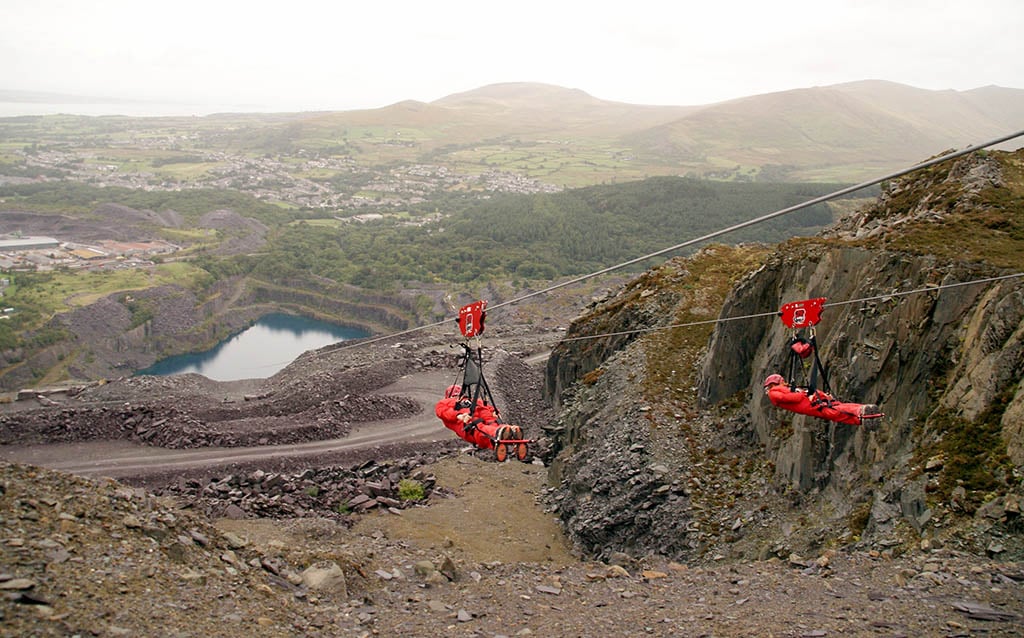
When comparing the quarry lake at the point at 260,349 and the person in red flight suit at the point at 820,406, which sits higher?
the person in red flight suit at the point at 820,406

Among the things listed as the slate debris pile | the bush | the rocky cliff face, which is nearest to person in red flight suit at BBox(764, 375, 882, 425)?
the rocky cliff face

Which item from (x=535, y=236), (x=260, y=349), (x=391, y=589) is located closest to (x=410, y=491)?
(x=391, y=589)

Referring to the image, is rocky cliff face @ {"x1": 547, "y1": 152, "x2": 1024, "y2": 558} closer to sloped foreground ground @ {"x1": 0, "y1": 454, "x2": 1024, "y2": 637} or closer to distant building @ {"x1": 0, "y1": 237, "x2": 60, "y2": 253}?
sloped foreground ground @ {"x1": 0, "y1": 454, "x2": 1024, "y2": 637}

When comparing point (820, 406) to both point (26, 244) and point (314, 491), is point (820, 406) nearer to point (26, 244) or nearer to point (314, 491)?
point (314, 491)

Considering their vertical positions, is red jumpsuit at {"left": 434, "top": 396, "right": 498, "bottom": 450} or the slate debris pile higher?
red jumpsuit at {"left": 434, "top": 396, "right": 498, "bottom": 450}

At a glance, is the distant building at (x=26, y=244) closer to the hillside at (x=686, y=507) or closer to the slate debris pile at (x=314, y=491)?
the hillside at (x=686, y=507)

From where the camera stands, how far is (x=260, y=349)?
75688 millimetres

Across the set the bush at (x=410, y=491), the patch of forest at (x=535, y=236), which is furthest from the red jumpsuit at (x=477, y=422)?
the patch of forest at (x=535, y=236)

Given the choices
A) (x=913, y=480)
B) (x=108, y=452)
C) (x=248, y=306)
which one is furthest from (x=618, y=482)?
(x=248, y=306)

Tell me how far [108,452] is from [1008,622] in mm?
33637

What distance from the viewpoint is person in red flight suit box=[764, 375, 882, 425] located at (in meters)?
14.8

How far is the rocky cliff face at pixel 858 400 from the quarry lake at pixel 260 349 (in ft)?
150

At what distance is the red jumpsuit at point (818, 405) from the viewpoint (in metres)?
14.9

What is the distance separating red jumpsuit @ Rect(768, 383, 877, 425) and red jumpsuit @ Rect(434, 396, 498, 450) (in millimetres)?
6216
